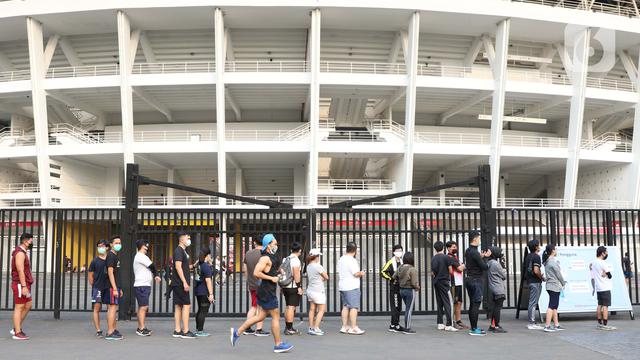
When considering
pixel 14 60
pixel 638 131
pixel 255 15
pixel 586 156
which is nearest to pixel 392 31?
pixel 255 15

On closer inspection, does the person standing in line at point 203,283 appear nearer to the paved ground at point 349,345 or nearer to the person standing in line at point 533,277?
the paved ground at point 349,345

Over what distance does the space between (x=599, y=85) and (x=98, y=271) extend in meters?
31.6

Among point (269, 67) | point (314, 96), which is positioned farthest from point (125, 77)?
point (314, 96)

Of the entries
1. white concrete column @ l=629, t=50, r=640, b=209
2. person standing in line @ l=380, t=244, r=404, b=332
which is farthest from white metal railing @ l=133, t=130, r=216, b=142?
white concrete column @ l=629, t=50, r=640, b=209

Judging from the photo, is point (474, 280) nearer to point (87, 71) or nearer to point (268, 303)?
point (268, 303)

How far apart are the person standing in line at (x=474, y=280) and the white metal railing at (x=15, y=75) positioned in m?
29.2

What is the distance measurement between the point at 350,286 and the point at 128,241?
4467 millimetres

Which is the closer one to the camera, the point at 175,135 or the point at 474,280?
the point at 474,280

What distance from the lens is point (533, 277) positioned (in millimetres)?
9203

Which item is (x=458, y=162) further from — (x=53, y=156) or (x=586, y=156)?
(x=53, y=156)

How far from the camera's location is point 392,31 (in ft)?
92.3

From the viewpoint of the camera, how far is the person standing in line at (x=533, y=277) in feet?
30.0

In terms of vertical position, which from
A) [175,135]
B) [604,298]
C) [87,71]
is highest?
[87,71]

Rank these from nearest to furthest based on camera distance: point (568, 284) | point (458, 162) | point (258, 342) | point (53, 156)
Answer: point (258, 342) → point (568, 284) → point (53, 156) → point (458, 162)
